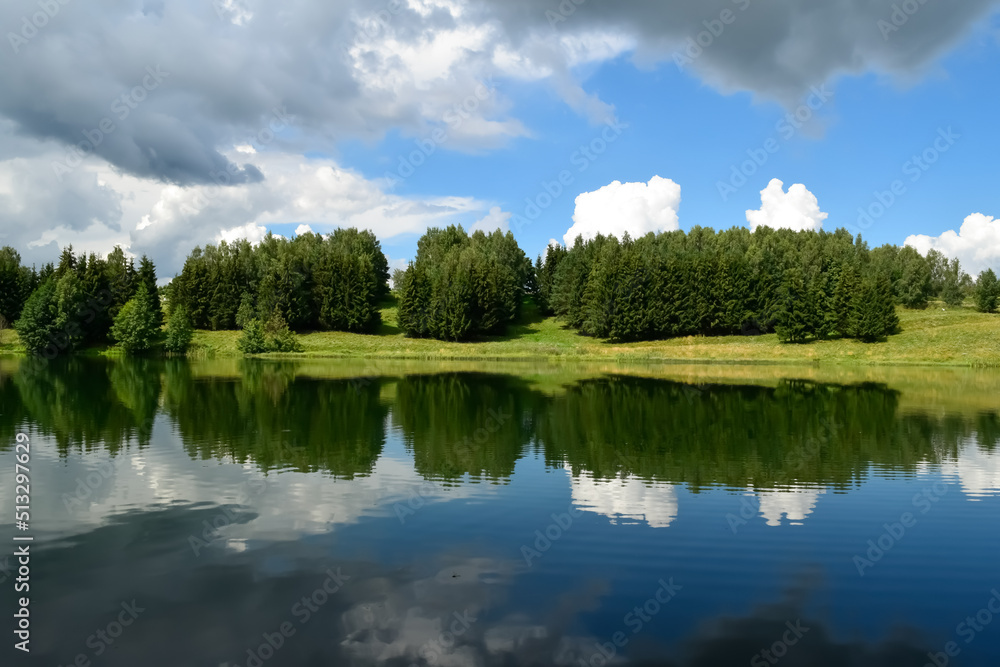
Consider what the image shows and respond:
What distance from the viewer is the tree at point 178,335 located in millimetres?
80750

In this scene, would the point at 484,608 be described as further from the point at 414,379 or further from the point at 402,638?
the point at 414,379

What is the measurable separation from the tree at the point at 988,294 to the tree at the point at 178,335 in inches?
4276

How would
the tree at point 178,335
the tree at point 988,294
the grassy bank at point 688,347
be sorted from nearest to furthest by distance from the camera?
1. the grassy bank at point 688,347
2. the tree at point 178,335
3. the tree at point 988,294

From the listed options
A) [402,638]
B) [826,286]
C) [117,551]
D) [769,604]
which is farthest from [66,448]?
[826,286]

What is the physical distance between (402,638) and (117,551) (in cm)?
625

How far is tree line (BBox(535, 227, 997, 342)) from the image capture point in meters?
82.0

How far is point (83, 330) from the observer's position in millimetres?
86750

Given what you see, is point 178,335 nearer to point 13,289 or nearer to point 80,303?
point 80,303

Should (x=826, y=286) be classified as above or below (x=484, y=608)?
above

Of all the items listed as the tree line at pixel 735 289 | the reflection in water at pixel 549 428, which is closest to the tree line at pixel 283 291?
the tree line at pixel 735 289

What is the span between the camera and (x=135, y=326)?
7981 centimetres
